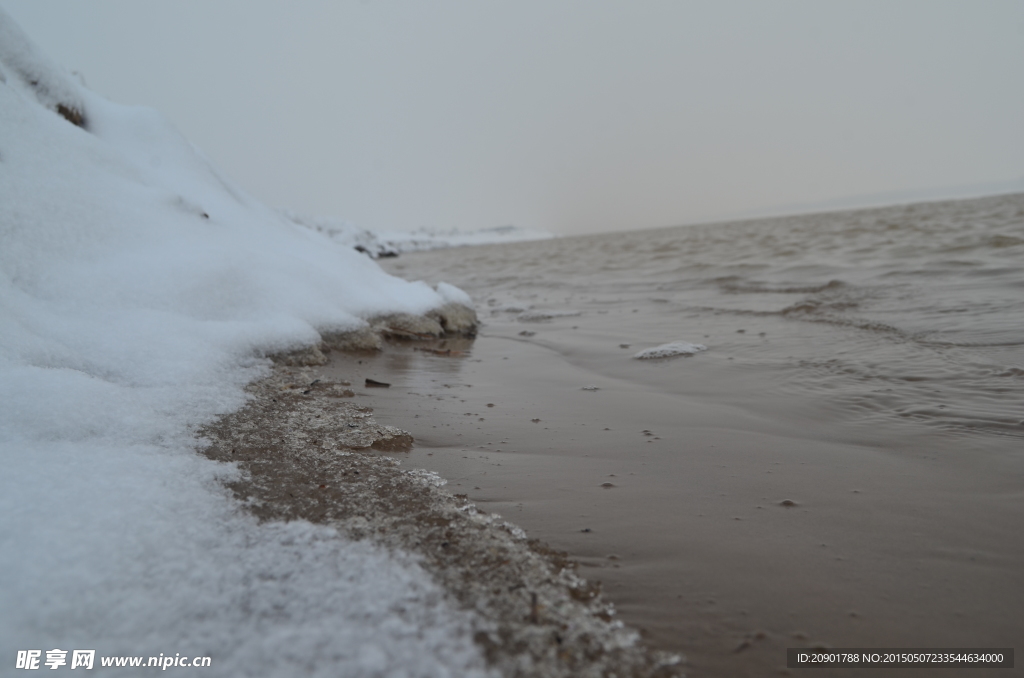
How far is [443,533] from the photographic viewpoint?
1202mm

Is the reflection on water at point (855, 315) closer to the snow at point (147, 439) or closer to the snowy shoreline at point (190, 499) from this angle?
the snowy shoreline at point (190, 499)

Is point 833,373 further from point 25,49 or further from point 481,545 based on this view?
point 25,49

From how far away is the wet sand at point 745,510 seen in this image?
37.6 inches

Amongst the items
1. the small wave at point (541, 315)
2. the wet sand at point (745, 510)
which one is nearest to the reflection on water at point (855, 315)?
the small wave at point (541, 315)

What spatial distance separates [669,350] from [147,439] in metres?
2.95

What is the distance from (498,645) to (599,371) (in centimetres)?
242

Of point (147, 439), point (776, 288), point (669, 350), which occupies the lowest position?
point (147, 439)

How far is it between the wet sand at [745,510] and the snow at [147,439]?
46 centimetres

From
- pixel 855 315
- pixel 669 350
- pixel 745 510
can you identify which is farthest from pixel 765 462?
pixel 855 315

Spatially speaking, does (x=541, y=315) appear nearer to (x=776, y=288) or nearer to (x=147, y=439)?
(x=776, y=288)

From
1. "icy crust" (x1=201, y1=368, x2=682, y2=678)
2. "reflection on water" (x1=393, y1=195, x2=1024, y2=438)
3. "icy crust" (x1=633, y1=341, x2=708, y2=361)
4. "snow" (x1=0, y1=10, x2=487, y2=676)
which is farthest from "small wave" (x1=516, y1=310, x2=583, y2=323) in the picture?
"icy crust" (x1=201, y1=368, x2=682, y2=678)

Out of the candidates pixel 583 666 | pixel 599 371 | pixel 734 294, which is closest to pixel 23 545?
pixel 583 666

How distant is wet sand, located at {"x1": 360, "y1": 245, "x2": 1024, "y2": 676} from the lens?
37.6 inches

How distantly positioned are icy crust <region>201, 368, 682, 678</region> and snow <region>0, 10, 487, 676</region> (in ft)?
0.20
